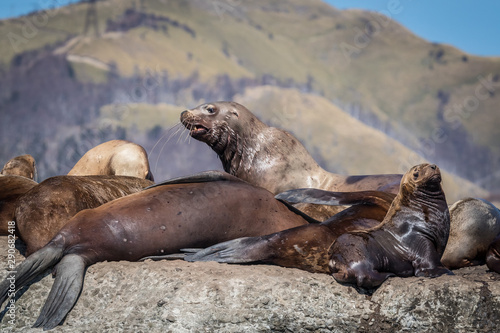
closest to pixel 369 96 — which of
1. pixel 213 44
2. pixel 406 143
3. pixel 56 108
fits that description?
pixel 406 143

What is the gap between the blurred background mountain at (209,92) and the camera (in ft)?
428

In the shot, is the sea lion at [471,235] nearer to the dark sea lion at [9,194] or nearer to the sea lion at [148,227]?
the sea lion at [148,227]

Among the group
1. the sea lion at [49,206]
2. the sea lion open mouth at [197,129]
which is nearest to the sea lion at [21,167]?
the sea lion open mouth at [197,129]

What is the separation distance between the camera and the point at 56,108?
13712cm

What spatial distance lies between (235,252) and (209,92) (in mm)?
151351

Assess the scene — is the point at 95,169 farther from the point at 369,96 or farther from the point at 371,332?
the point at 369,96

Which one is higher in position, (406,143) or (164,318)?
(164,318)

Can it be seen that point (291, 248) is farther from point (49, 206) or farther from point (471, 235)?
point (49, 206)

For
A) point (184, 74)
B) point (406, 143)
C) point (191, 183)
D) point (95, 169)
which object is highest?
point (191, 183)

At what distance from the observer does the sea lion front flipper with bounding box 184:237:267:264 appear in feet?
16.9

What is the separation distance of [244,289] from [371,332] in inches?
37.2

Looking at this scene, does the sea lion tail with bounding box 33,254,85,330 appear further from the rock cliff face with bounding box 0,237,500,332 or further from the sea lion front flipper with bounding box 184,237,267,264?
the sea lion front flipper with bounding box 184,237,267,264

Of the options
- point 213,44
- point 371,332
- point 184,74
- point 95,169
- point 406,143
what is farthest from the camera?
point 213,44

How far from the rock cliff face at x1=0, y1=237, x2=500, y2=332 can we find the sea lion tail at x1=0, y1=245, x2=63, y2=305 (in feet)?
0.56
